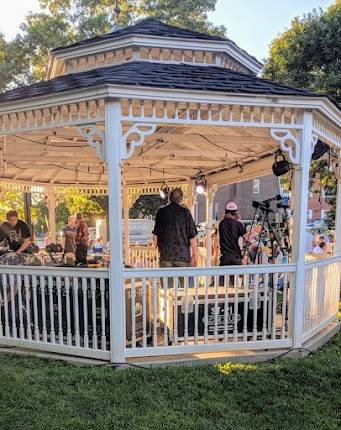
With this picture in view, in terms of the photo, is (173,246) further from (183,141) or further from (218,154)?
(218,154)

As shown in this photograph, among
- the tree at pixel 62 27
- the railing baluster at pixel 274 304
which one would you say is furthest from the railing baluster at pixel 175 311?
the tree at pixel 62 27

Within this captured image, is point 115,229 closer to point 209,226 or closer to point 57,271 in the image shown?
point 57,271

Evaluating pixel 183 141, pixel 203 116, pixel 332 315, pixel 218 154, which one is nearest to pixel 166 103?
pixel 203 116

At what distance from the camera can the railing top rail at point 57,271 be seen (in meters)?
3.91

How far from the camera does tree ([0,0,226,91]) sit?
18781 millimetres

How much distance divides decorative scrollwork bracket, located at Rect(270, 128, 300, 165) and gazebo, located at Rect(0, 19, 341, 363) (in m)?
0.01

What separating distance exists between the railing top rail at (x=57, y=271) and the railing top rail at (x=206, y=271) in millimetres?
316

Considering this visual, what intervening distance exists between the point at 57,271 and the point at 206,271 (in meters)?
1.68

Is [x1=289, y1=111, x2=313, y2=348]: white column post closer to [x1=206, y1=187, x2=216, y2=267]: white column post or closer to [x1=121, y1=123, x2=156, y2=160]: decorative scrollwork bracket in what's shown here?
[x1=121, y1=123, x2=156, y2=160]: decorative scrollwork bracket

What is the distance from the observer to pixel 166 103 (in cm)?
378

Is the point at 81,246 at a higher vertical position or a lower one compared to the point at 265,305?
higher

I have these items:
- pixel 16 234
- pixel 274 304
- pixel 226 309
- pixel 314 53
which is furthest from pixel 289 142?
pixel 314 53

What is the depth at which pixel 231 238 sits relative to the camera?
495cm

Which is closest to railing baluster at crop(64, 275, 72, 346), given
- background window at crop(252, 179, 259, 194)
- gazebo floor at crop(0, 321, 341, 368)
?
gazebo floor at crop(0, 321, 341, 368)
